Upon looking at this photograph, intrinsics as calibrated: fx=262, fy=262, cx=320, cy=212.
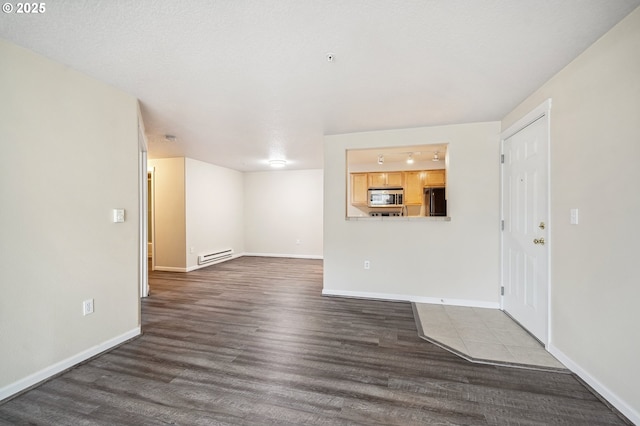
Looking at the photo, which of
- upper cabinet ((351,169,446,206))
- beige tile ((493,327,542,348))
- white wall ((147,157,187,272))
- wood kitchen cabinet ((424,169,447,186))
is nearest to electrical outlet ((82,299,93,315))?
white wall ((147,157,187,272))

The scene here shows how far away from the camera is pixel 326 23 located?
1.61m

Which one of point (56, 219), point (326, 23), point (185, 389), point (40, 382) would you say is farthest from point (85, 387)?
point (326, 23)

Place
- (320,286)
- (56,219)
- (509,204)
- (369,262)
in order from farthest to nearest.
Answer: (320,286), (369,262), (509,204), (56,219)

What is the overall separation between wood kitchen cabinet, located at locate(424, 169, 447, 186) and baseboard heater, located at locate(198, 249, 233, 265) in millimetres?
5144

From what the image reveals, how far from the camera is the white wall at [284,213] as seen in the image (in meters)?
7.22

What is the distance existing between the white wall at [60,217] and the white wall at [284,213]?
4.79 meters

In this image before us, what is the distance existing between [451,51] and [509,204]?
→ 2.12 m

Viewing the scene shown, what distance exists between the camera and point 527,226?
2764 millimetres

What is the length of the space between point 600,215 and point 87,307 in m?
4.06

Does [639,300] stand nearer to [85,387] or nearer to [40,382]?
[85,387]

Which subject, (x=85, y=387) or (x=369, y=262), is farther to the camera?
(x=369, y=262)

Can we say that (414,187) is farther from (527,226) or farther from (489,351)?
(489,351)

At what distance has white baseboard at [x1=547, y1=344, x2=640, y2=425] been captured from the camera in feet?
5.13

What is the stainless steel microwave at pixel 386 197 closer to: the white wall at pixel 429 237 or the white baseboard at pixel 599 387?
the white wall at pixel 429 237
